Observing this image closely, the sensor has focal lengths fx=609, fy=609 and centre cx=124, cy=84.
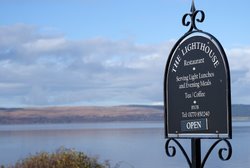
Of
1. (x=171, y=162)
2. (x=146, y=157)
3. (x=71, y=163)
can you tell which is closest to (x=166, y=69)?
(x=71, y=163)

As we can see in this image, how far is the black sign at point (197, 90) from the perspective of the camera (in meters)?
7.94

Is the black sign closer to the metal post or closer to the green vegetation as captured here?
the metal post

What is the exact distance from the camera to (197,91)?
8328 mm

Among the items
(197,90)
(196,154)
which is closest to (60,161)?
(196,154)

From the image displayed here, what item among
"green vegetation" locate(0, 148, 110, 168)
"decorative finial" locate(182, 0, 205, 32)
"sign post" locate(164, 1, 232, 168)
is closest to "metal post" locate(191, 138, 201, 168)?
"sign post" locate(164, 1, 232, 168)

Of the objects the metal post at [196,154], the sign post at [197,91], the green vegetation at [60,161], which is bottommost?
the green vegetation at [60,161]

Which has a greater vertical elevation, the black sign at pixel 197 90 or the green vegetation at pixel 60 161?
the black sign at pixel 197 90

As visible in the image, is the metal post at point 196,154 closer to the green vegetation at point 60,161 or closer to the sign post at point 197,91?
the sign post at point 197,91

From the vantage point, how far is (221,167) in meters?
36.5

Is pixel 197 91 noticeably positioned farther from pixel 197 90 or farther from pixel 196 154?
pixel 196 154

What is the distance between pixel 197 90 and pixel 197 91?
0.04 ft

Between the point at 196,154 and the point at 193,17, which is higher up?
the point at 193,17

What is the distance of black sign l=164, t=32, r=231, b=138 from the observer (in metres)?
7.94

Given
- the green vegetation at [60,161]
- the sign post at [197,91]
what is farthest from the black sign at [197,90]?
the green vegetation at [60,161]
